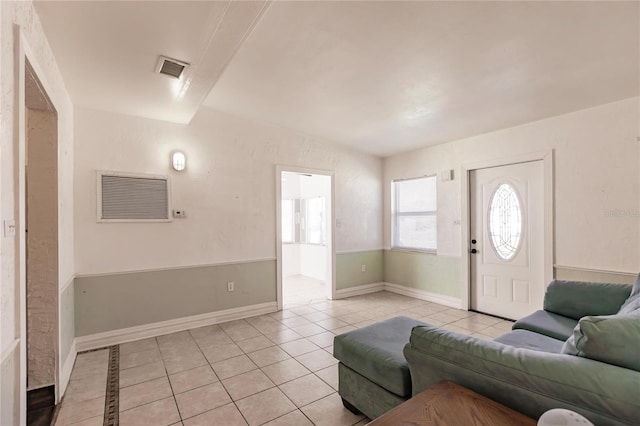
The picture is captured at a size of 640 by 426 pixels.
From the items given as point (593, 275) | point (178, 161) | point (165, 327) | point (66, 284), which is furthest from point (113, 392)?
point (593, 275)

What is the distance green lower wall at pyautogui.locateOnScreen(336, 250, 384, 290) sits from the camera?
5.10 m

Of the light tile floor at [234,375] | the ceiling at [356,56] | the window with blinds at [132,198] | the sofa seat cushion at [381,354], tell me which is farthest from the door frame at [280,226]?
the sofa seat cushion at [381,354]

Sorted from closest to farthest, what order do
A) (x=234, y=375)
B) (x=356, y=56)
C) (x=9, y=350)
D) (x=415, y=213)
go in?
(x=9, y=350) < (x=356, y=56) < (x=234, y=375) < (x=415, y=213)

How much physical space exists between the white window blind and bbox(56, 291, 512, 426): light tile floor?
1339 mm

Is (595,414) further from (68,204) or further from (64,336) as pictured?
(68,204)

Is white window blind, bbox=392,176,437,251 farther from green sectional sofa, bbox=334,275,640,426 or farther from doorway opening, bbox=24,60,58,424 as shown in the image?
doorway opening, bbox=24,60,58,424

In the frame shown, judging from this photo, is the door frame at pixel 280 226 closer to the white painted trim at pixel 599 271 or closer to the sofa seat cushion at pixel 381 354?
the sofa seat cushion at pixel 381 354

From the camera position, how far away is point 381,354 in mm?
1880

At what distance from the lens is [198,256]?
12.4 ft

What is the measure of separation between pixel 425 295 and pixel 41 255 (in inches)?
184

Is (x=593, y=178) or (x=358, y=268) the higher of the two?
(x=593, y=178)

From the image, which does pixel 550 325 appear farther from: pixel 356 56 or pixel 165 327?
pixel 165 327

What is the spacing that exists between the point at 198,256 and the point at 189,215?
0.52 meters

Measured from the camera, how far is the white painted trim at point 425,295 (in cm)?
445
